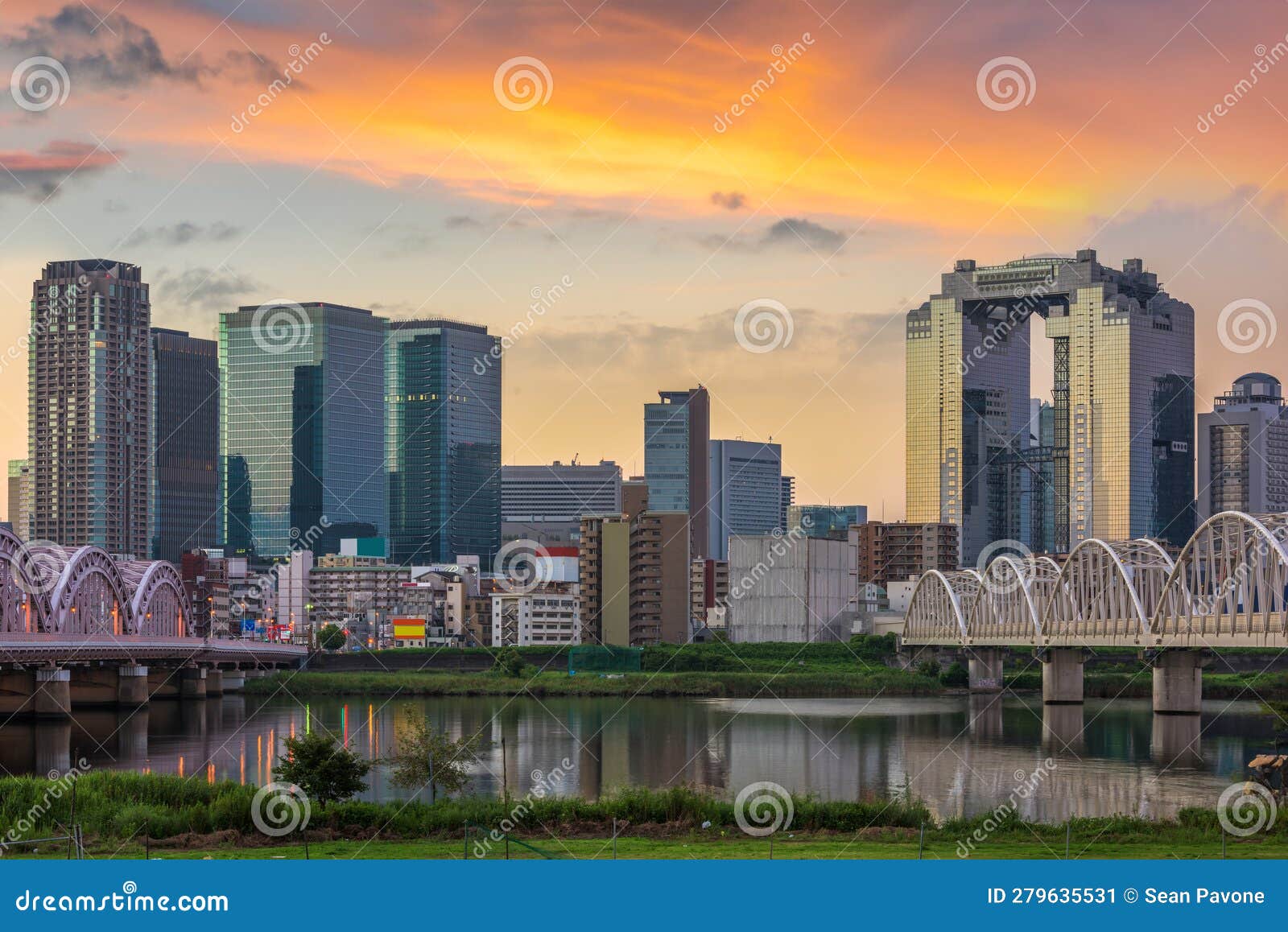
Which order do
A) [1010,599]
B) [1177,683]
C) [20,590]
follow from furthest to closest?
1. [1010,599]
2. [20,590]
3. [1177,683]

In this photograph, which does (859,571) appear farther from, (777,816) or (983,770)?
(777,816)

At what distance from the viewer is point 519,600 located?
14475cm

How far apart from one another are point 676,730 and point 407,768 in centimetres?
3188

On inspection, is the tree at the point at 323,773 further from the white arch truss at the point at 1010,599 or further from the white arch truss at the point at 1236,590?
the white arch truss at the point at 1010,599

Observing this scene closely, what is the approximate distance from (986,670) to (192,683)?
161 ft

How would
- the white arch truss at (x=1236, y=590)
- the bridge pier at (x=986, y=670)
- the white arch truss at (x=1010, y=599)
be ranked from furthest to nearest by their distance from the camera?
the bridge pier at (x=986, y=670), the white arch truss at (x=1010, y=599), the white arch truss at (x=1236, y=590)

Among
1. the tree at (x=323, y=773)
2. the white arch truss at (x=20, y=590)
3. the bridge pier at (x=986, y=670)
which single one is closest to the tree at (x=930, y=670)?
the bridge pier at (x=986, y=670)

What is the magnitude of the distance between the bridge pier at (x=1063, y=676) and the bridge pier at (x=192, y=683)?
157 ft

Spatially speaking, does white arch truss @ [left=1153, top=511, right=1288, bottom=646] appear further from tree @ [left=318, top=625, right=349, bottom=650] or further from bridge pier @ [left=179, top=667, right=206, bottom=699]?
tree @ [left=318, top=625, right=349, bottom=650]

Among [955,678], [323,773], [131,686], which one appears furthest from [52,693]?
[955,678]

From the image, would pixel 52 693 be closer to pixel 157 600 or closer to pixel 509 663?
pixel 509 663

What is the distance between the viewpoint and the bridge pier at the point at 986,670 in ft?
383

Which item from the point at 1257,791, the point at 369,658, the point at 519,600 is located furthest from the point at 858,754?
the point at 519,600

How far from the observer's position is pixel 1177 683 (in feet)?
289
